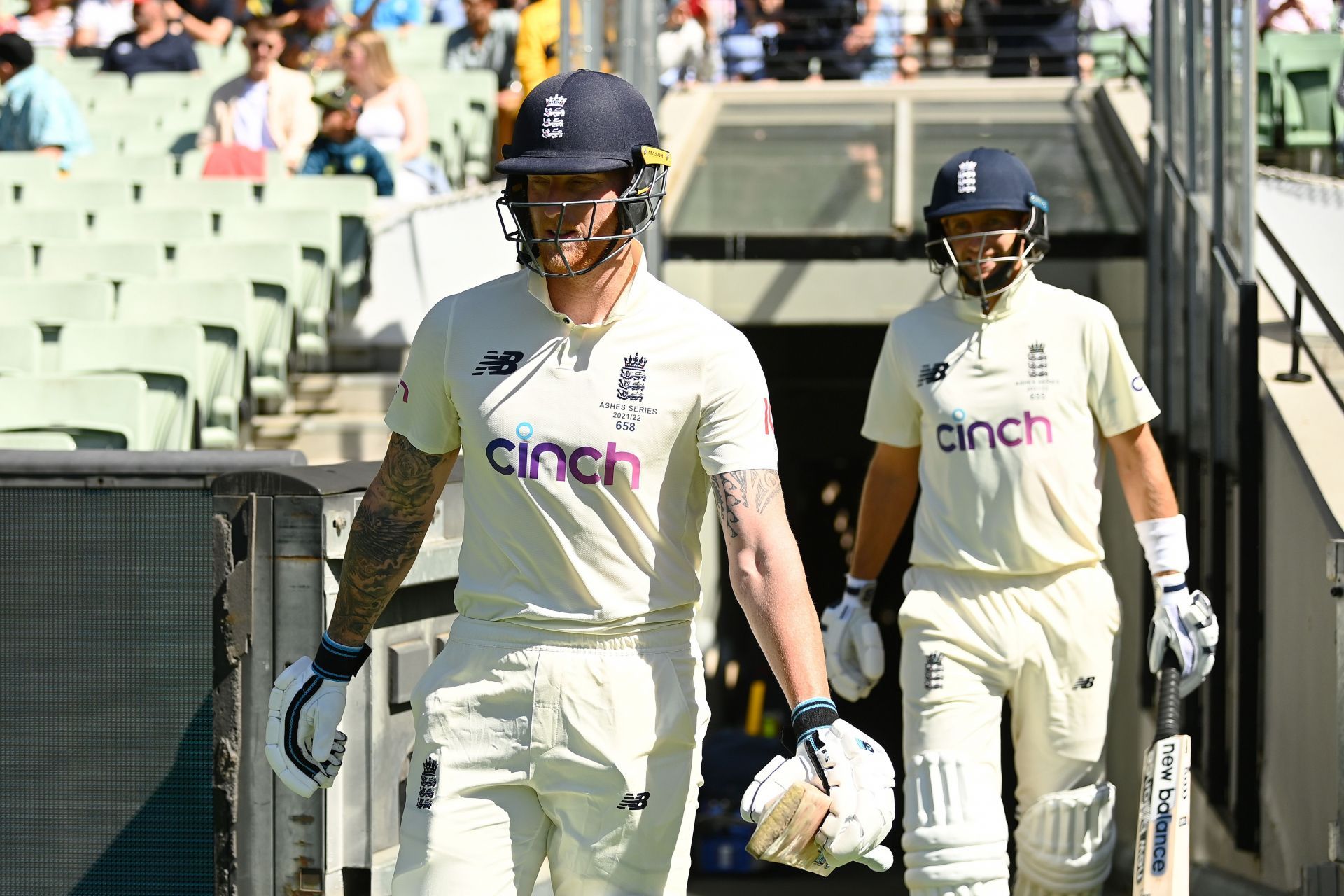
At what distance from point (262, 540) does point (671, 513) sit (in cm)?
134

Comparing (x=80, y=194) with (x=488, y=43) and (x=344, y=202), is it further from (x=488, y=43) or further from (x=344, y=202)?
(x=488, y=43)

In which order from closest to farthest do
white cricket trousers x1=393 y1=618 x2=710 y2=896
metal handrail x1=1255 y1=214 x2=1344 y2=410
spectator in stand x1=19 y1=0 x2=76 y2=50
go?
white cricket trousers x1=393 y1=618 x2=710 y2=896, metal handrail x1=1255 y1=214 x2=1344 y2=410, spectator in stand x1=19 y1=0 x2=76 y2=50

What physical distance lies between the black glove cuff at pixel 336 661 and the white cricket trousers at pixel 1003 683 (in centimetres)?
203

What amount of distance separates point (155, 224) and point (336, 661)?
674cm

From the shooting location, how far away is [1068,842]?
4938mm

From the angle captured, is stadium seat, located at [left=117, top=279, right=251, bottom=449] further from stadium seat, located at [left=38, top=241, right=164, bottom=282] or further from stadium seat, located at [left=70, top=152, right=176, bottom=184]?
stadium seat, located at [left=70, top=152, right=176, bottom=184]

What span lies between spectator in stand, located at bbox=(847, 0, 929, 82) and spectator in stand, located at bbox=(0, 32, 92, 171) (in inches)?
228

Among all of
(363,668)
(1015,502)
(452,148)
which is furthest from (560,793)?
(452,148)

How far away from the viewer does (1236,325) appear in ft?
22.0

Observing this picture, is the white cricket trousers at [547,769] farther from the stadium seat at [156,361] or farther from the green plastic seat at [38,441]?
the stadium seat at [156,361]

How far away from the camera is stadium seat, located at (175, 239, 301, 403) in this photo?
8453mm

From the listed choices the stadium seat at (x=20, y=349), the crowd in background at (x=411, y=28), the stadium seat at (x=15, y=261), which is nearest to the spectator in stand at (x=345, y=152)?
the crowd in background at (x=411, y=28)

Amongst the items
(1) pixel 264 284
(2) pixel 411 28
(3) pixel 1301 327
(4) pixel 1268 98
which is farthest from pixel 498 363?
(2) pixel 411 28

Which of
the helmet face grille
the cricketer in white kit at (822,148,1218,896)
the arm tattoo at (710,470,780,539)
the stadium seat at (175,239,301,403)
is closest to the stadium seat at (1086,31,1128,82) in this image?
the stadium seat at (175,239,301,403)
